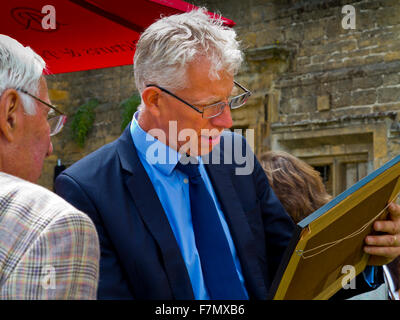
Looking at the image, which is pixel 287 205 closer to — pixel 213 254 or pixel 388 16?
pixel 213 254

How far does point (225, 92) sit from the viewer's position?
5.50 feet

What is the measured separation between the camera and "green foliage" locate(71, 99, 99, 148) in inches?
307

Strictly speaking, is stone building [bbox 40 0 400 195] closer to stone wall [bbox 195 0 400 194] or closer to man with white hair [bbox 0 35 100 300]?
stone wall [bbox 195 0 400 194]

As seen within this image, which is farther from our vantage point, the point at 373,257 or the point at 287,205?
the point at 287,205

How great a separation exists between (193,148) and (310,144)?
4.68 metres

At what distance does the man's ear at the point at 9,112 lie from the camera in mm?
991

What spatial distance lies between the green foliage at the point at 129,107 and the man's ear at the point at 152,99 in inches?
213

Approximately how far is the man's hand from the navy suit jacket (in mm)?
309

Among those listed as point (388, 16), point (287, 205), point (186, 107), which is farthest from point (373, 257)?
point (388, 16)

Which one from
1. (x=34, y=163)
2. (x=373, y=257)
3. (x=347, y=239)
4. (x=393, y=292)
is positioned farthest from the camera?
(x=393, y=292)

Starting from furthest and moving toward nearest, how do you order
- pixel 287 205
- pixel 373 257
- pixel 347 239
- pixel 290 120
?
pixel 290 120 < pixel 287 205 < pixel 373 257 < pixel 347 239

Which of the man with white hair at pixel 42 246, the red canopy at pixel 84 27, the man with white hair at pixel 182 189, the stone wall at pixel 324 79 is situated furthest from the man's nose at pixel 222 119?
the stone wall at pixel 324 79

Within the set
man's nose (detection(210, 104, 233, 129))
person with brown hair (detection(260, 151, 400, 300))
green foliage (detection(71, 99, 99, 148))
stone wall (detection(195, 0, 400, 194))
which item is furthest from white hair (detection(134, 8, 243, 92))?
green foliage (detection(71, 99, 99, 148))

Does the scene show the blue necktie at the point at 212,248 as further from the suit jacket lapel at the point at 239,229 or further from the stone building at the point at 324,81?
the stone building at the point at 324,81
